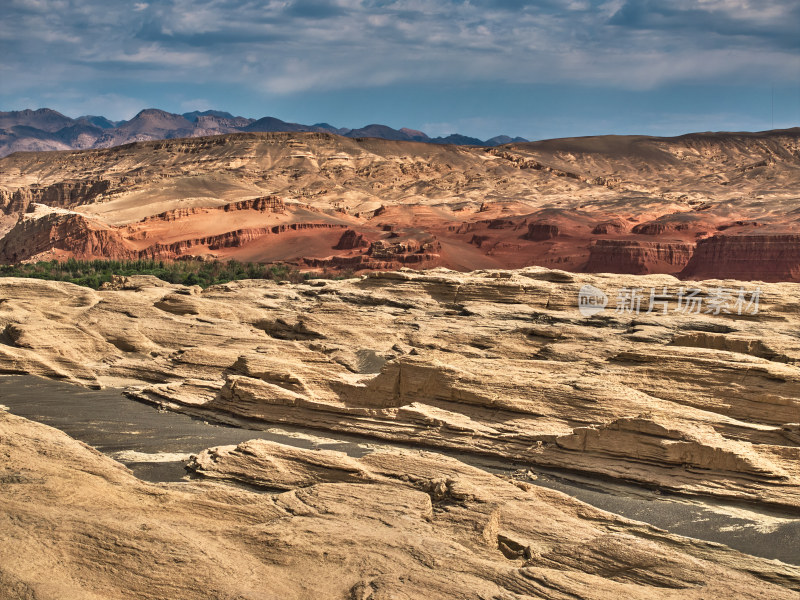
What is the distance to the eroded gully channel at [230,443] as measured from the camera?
8266 millimetres

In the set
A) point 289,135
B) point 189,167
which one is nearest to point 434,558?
point 189,167

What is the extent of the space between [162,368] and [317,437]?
4.54 meters

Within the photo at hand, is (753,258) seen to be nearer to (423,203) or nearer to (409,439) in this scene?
(409,439)

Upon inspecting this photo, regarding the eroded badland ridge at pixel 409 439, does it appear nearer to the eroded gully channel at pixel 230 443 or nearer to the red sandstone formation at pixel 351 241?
the eroded gully channel at pixel 230 443

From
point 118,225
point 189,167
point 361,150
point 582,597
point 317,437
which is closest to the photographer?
point 582,597

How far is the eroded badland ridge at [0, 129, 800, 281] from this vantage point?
41.2 meters

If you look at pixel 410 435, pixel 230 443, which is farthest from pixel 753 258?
pixel 230 443

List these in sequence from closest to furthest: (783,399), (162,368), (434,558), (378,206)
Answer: (434,558) < (783,399) < (162,368) < (378,206)

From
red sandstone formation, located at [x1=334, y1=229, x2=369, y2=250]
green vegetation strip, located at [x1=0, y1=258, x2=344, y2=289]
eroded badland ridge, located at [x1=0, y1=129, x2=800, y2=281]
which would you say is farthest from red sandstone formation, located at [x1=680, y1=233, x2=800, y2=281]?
red sandstone formation, located at [x1=334, y1=229, x2=369, y2=250]

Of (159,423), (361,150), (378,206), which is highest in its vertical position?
(361,150)

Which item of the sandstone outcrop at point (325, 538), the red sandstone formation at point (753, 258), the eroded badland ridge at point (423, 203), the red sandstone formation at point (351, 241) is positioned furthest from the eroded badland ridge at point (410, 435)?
the red sandstone formation at point (351, 241)

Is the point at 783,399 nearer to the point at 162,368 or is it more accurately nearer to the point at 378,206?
the point at 162,368

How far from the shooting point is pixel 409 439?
10711 millimetres

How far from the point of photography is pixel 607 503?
8.95 metres
